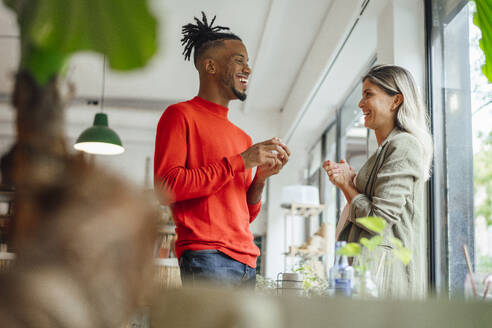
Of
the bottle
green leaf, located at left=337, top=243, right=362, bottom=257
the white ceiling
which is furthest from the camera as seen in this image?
the white ceiling

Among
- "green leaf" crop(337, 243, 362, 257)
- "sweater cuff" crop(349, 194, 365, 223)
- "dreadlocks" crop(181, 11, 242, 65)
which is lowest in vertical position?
"green leaf" crop(337, 243, 362, 257)

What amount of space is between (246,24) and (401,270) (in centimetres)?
382

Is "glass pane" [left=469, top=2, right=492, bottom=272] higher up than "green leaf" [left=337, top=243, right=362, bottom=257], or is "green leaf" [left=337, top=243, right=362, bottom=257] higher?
"glass pane" [left=469, top=2, right=492, bottom=272]

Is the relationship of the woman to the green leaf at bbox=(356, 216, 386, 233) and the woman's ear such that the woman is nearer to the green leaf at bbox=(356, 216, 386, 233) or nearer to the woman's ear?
the woman's ear

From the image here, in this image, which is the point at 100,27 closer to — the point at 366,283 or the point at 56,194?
the point at 56,194

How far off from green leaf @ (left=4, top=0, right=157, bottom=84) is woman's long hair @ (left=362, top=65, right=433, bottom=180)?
149 centimetres

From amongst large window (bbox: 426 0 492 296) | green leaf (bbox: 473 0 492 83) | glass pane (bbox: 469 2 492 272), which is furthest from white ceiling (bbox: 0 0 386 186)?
green leaf (bbox: 473 0 492 83)

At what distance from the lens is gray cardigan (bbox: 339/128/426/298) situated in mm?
1482

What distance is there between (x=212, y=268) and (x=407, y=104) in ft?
2.85

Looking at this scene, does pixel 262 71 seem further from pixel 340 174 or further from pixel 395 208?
pixel 395 208

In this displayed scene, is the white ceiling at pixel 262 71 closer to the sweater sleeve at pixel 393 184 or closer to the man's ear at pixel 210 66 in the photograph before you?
the man's ear at pixel 210 66

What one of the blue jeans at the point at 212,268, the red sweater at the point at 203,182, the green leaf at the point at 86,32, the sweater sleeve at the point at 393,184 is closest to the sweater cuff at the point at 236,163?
the red sweater at the point at 203,182

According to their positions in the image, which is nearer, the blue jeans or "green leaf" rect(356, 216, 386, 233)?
"green leaf" rect(356, 216, 386, 233)

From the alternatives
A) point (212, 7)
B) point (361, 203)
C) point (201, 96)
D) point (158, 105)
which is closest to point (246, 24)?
point (212, 7)
